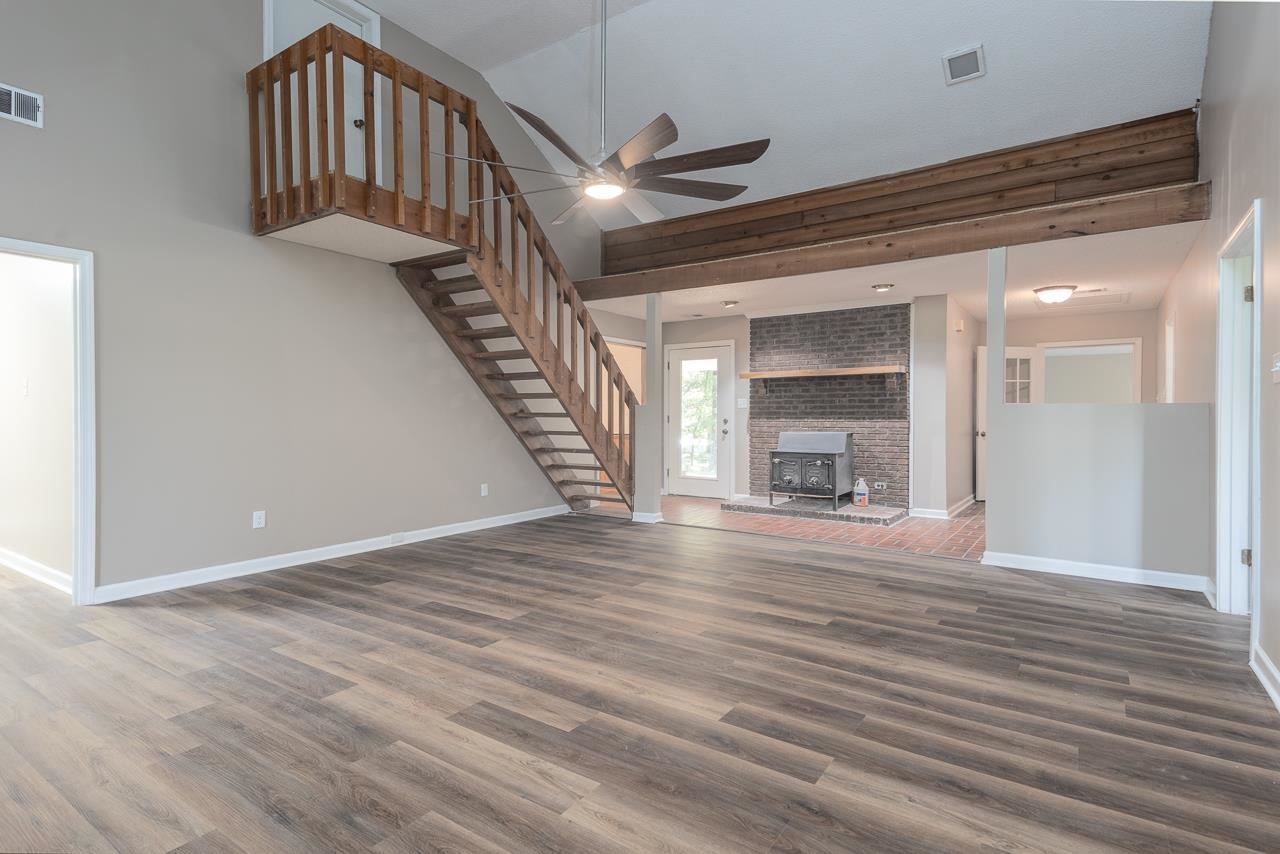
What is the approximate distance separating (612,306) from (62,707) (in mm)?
5850

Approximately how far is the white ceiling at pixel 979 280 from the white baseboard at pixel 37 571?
494cm

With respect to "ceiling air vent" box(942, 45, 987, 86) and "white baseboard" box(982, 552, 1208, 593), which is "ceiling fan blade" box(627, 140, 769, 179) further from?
"white baseboard" box(982, 552, 1208, 593)

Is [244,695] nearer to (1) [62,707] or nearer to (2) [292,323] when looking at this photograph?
(1) [62,707]

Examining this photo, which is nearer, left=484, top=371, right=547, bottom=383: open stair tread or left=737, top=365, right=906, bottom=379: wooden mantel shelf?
left=484, top=371, right=547, bottom=383: open stair tread

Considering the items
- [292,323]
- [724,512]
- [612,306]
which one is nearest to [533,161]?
[612,306]

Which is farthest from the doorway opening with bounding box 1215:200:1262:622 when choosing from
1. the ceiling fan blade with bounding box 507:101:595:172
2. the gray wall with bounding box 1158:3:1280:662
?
the ceiling fan blade with bounding box 507:101:595:172

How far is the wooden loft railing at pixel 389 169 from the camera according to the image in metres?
4.04

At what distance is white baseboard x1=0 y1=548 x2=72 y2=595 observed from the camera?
4.16m

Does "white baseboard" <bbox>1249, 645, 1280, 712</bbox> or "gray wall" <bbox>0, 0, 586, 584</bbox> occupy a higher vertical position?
"gray wall" <bbox>0, 0, 586, 584</bbox>

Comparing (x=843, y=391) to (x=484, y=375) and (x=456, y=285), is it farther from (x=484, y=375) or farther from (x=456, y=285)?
(x=456, y=285)

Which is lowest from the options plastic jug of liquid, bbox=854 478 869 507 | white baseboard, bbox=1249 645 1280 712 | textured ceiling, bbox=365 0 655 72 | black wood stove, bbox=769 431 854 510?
white baseboard, bbox=1249 645 1280 712

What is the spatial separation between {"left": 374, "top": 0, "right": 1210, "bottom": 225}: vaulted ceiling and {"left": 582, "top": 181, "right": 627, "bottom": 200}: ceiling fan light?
2.23m

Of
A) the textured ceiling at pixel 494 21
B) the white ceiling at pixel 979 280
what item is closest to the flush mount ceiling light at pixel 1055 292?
the white ceiling at pixel 979 280

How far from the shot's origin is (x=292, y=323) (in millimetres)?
4852
